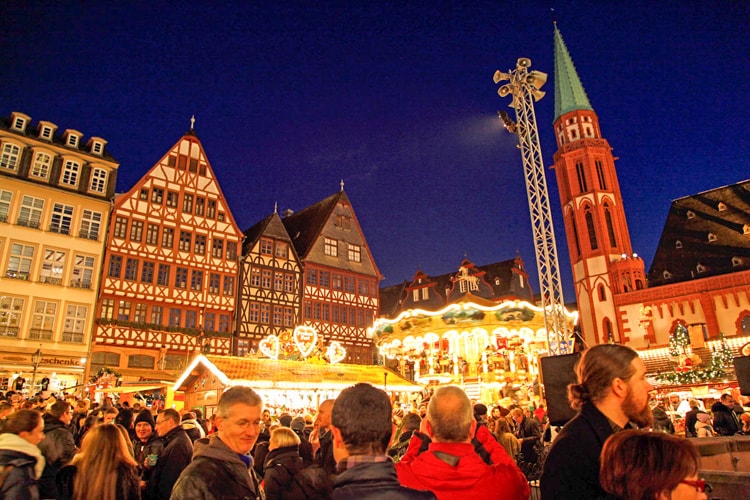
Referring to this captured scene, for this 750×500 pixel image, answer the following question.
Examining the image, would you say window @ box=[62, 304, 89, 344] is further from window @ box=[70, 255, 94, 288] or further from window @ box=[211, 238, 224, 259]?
window @ box=[211, 238, 224, 259]

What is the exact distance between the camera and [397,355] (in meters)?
26.8

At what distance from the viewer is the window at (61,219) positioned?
25.6m

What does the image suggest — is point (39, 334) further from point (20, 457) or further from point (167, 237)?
point (20, 457)

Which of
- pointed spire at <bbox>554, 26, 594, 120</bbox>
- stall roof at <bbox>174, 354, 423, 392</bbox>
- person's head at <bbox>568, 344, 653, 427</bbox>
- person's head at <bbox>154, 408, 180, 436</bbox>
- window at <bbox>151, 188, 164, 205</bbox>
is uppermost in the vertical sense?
pointed spire at <bbox>554, 26, 594, 120</bbox>

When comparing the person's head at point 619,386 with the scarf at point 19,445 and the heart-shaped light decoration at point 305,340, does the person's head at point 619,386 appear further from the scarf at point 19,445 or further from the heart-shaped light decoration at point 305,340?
the heart-shaped light decoration at point 305,340

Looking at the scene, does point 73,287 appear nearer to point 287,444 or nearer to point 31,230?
point 31,230

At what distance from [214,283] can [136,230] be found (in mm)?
4891

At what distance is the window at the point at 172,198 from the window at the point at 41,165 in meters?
5.67

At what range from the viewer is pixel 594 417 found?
2.52m

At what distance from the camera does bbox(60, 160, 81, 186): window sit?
86.9 feet

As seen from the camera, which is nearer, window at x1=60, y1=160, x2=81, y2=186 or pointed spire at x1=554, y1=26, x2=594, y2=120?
window at x1=60, y1=160, x2=81, y2=186

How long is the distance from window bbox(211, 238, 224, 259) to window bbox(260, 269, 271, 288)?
120 inches

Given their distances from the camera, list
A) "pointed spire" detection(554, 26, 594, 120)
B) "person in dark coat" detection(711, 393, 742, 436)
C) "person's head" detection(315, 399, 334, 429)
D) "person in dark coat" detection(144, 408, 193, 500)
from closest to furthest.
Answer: "person in dark coat" detection(144, 408, 193, 500), "person's head" detection(315, 399, 334, 429), "person in dark coat" detection(711, 393, 742, 436), "pointed spire" detection(554, 26, 594, 120)

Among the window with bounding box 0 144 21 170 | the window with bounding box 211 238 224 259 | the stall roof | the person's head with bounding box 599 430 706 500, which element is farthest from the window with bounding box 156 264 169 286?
the person's head with bounding box 599 430 706 500
